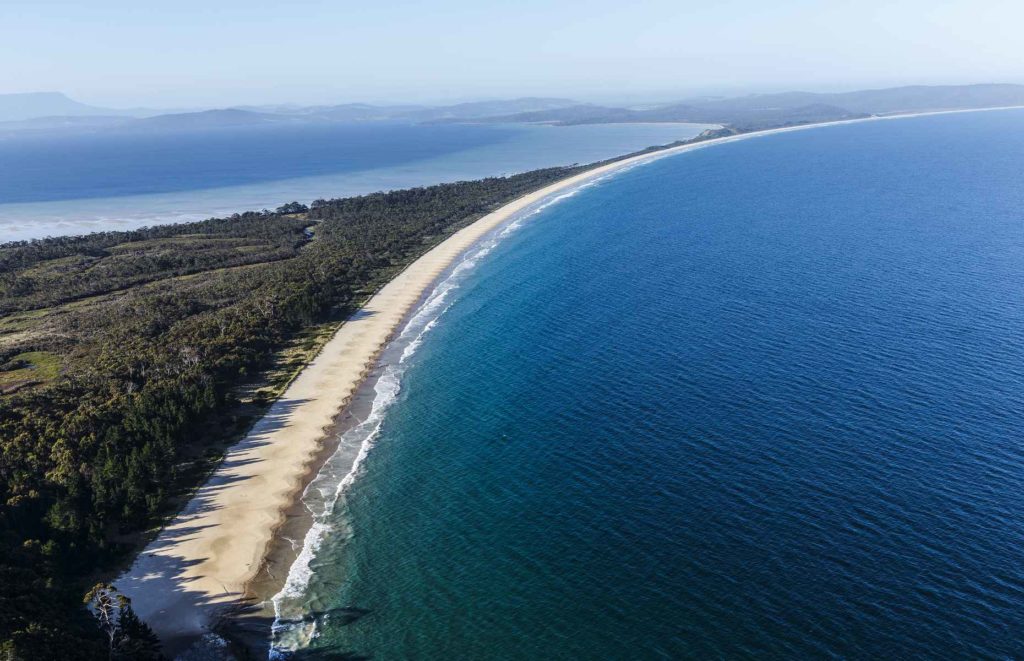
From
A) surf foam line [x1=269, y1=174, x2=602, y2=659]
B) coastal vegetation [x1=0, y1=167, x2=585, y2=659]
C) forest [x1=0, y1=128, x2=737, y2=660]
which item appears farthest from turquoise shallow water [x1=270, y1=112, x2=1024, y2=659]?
coastal vegetation [x1=0, y1=167, x2=585, y2=659]

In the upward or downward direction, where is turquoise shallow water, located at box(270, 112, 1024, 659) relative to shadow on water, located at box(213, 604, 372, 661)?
upward

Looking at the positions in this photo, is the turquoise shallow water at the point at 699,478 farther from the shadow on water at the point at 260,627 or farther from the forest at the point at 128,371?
the forest at the point at 128,371

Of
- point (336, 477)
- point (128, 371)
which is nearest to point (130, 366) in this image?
point (128, 371)

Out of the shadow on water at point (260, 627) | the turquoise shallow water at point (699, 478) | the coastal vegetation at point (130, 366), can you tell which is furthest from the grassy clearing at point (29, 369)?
the shadow on water at point (260, 627)

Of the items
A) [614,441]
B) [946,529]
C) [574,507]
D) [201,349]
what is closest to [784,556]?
[946,529]

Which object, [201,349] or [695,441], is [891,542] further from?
[201,349]

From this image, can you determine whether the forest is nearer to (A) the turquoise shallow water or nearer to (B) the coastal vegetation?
(B) the coastal vegetation
